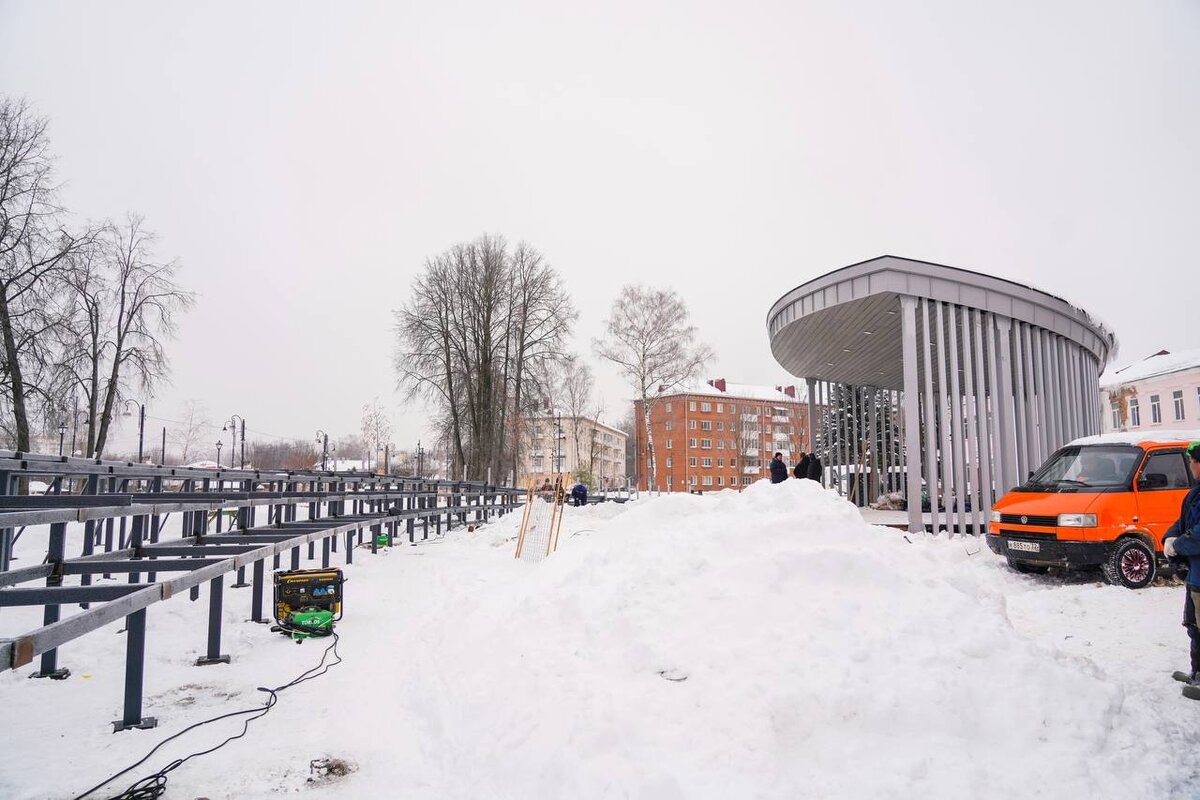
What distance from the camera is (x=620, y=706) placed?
4.11m

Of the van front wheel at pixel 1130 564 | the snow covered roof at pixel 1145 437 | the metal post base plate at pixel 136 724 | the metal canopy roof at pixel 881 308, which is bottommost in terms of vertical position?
the metal post base plate at pixel 136 724

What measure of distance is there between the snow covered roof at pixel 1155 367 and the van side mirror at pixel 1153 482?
3794cm

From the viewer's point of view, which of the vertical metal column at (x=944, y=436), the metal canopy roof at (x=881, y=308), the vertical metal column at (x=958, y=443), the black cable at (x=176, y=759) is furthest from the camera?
the metal canopy roof at (x=881, y=308)

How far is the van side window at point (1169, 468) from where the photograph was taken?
880 cm

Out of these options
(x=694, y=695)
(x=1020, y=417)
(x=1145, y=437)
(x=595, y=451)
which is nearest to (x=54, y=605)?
(x=694, y=695)

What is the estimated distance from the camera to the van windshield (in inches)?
362

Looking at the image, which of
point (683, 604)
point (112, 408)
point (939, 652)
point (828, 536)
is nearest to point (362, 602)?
point (683, 604)

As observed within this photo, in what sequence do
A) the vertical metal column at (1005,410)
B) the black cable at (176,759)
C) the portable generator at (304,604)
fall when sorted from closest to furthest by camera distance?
the black cable at (176,759) < the portable generator at (304,604) < the vertical metal column at (1005,410)

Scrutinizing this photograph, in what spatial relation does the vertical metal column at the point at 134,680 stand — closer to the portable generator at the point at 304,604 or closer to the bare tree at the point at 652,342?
the portable generator at the point at 304,604

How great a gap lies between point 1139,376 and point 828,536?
49478 millimetres

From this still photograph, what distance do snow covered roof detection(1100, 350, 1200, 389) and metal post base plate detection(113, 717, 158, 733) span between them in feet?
159

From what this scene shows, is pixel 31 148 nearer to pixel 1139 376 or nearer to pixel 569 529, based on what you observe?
pixel 569 529

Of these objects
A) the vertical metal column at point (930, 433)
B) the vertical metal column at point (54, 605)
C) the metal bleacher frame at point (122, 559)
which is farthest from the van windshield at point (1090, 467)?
Result: the vertical metal column at point (54, 605)

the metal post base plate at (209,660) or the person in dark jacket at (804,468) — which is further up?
the person in dark jacket at (804,468)
